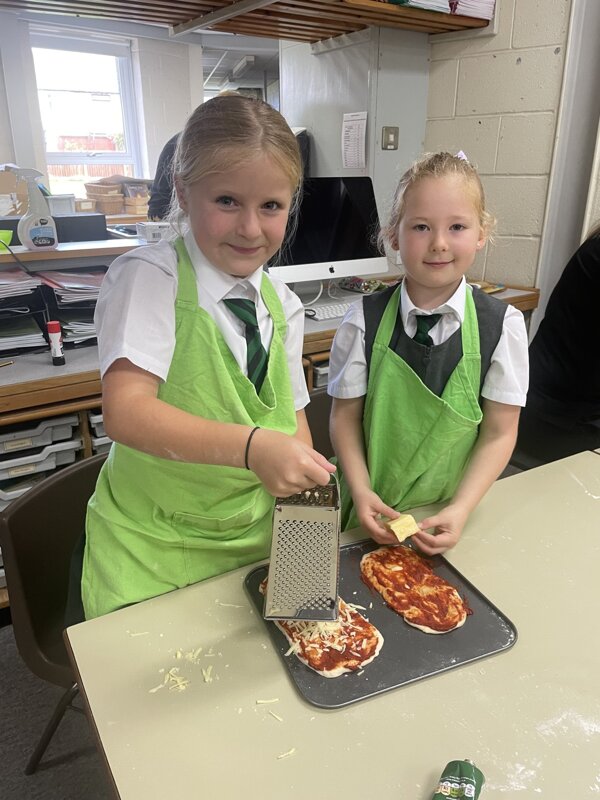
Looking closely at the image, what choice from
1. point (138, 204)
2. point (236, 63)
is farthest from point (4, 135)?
point (236, 63)

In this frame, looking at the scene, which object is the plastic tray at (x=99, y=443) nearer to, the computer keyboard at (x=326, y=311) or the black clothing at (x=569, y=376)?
the computer keyboard at (x=326, y=311)

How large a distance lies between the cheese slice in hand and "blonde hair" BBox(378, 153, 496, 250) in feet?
1.73

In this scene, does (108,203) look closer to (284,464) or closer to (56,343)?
(56,343)

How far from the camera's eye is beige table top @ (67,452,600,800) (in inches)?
23.9

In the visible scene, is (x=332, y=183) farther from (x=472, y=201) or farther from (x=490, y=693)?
(x=490, y=693)

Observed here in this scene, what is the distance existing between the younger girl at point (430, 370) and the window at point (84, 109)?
16.2 feet

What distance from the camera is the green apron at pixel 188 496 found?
87 centimetres

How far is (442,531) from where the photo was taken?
3.17 feet

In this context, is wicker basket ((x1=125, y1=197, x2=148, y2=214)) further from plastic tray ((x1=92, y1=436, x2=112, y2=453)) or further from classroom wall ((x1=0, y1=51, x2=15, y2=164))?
plastic tray ((x1=92, y1=436, x2=112, y2=453))

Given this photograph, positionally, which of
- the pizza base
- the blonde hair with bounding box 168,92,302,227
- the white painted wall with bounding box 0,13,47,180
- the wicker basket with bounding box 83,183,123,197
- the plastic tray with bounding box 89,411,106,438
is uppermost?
the white painted wall with bounding box 0,13,47,180

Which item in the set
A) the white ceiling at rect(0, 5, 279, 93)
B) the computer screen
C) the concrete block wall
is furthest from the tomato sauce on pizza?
the white ceiling at rect(0, 5, 279, 93)

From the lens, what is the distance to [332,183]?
224 centimetres

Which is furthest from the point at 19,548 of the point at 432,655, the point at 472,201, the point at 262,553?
the point at 472,201

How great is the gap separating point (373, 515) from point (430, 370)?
0.92ft
